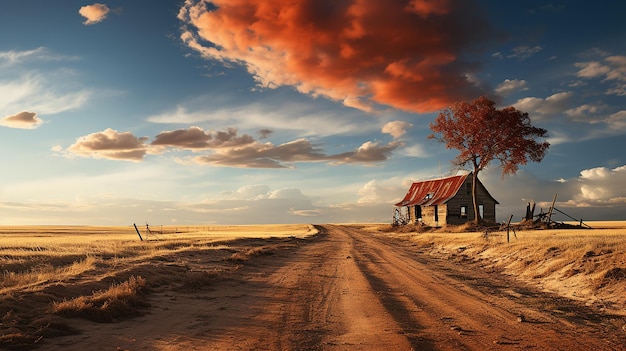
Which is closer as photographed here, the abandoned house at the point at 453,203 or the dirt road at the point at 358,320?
the dirt road at the point at 358,320

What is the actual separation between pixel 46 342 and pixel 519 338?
8983mm

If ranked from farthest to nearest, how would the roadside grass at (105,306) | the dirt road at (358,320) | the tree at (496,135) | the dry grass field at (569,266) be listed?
the tree at (496,135) → the dry grass field at (569,266) → the roadside grass at (105,306) → the dirt road at (358,320)

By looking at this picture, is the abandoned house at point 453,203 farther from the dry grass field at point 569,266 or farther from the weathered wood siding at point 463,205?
the dry grass field at point 569,266

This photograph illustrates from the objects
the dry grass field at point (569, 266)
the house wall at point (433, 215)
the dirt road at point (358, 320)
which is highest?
the house wall at point (433, 215)

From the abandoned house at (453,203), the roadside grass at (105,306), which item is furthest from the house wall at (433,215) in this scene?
the roadside grass at (105,306)

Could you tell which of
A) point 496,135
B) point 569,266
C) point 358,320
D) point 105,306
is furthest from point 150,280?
point 496,135

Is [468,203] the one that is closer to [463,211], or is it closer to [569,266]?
[463,211]

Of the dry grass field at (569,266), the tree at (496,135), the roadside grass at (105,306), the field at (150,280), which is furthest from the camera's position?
the tree at (496,135)

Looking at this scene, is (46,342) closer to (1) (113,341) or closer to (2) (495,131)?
(1) (113,341)

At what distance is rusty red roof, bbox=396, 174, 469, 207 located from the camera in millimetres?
59644

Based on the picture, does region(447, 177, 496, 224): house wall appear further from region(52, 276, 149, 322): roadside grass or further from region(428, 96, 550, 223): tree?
region(52, 276, 149, 322): roadside grass

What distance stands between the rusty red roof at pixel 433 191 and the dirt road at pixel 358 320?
44928 mm

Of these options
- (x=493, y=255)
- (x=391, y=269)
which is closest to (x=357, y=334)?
(x=391, y=269)

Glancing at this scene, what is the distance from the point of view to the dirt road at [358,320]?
8.07 meters
